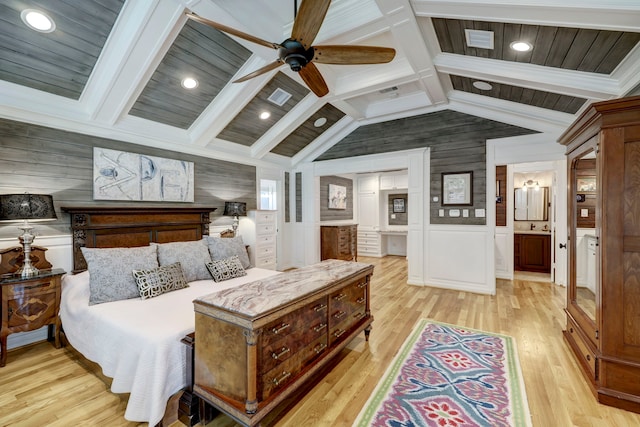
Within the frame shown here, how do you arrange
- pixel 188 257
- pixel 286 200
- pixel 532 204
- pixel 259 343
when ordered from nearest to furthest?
pixel 259 343, pixel 188 257, pixel 532 204, pixel 286 200

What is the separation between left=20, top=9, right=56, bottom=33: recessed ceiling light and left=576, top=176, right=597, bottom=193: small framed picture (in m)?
4.64

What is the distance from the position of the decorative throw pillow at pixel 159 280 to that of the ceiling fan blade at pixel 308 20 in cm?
243

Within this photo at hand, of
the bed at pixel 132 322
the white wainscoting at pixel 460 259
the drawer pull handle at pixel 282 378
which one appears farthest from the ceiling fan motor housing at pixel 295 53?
the white wainscoting at pixel 460 259

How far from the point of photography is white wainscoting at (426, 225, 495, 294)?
4695mm

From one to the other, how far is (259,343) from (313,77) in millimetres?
2237

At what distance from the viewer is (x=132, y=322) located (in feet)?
6.73

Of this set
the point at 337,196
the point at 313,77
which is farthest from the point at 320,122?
the point at 313,77

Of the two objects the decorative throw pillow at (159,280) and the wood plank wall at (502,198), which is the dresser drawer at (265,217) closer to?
the decorative throw pillow at (159,280)

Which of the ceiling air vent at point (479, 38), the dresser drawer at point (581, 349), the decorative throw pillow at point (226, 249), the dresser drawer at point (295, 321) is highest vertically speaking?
the ceiling air vent at point (479, 38)

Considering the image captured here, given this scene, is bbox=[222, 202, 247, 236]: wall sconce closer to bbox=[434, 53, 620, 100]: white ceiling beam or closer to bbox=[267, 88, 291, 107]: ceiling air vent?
bbox=[267, 88, 291, 107]: ceiling air vent

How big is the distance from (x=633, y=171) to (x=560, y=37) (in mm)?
1270

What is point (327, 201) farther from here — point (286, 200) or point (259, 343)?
point (259, 343)

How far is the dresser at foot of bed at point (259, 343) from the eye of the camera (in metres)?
1.58

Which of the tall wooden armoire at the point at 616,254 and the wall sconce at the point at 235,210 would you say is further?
the wall sconce at the point at 235,210
